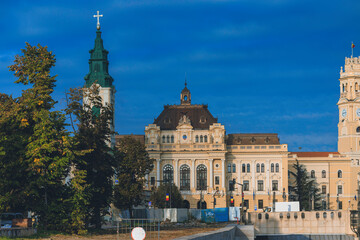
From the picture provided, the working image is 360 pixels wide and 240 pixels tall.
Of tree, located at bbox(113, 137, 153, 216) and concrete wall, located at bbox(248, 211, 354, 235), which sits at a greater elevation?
tree, located at bbox(113, 137, 153, 216)

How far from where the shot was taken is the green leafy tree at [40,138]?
43000 millimetres

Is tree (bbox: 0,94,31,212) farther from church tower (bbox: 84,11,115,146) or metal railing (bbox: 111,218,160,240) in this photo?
church tower (bbox: 84,11,115,146)

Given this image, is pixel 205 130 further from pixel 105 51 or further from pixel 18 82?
pixel 18 82

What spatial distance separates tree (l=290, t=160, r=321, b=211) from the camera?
134875 mm

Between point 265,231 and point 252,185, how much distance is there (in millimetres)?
52171

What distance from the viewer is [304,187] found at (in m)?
137

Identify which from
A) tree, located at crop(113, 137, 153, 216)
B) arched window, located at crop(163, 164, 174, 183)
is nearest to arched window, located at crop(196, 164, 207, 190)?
arched window, located at crop(163, 164, 174, 183)

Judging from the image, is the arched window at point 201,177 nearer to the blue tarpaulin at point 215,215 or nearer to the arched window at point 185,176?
the arched window at point 185,176

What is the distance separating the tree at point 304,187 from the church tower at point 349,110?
1199cm

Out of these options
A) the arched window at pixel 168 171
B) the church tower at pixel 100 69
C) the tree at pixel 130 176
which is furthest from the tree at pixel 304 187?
the tree at pixel 130 176

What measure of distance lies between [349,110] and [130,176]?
93265mm

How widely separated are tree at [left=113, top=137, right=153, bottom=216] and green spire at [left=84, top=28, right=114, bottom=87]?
54.5m

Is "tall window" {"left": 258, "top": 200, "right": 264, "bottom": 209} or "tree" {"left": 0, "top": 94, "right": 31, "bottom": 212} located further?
"tall window" {"left": 258, "top": 200, "right": 264, "bottom": 209}

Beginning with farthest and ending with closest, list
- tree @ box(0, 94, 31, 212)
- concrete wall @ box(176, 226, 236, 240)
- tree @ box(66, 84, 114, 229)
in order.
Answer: tree @ box(66, 84, 114, 229)
tree @ box(0, 94, 31, 212)
concrete wall @ box(176, 226, 236, 240)
